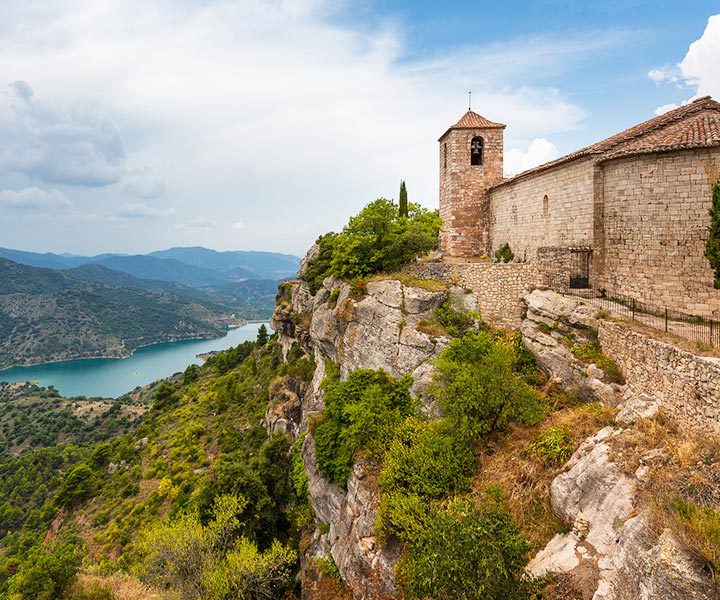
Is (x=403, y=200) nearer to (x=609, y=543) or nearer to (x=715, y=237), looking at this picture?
(x=715, y=237)

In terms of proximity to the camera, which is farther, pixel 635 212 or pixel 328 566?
pixel 328 566

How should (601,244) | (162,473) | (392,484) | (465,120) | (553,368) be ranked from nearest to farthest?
(392,484) → (553,368) → (601,244) → (465,120) → (162,473)

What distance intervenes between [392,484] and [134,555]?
2688 centimetres

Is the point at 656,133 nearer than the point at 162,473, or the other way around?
the point at 656,133

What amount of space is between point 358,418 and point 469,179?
2010cm

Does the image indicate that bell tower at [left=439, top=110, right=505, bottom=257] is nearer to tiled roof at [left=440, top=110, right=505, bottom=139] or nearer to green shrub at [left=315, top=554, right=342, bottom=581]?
tiled roof at [left=440, top=110, right=505, bottom=139]

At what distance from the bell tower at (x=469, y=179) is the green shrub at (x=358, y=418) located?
14402 mm

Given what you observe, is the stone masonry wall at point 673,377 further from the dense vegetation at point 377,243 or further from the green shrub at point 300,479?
the green shrub at point 300,479

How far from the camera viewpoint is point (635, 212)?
671 inches

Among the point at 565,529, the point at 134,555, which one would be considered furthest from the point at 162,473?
the point at 565,529

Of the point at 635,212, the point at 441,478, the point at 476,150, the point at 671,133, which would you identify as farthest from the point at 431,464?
the point at 476,150

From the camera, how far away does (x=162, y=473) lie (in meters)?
39.7

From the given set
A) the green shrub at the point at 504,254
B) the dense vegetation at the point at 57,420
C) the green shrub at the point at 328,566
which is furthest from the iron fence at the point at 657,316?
the dense vegetation at the point at 57,420

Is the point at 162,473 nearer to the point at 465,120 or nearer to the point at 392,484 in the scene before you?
the point at 392,484
